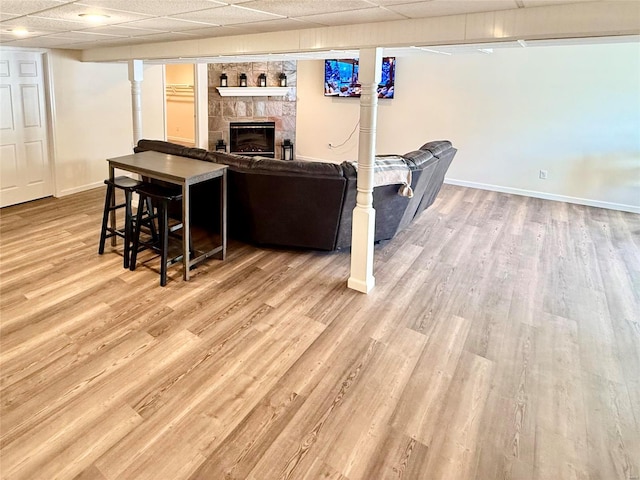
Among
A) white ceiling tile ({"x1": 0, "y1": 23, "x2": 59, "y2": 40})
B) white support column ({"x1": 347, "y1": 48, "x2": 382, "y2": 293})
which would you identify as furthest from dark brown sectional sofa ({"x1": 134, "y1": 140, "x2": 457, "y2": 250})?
white ceiling tile ({"x1": 0, "y1": 23, "x2": 59, "y2": 40})

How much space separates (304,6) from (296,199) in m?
1.75

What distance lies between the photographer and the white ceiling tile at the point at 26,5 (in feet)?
7.52

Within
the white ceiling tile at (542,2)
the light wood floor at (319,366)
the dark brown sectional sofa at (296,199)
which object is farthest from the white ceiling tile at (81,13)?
the white ceiling tile at (542,2)

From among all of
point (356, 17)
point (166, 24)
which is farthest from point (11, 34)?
point (356, 17)

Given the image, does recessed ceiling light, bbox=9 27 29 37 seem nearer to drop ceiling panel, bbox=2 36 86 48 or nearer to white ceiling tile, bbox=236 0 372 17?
drop ceiling panel, bbox=2 36 86 48

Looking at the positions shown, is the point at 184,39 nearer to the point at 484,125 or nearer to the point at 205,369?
the point at 205,369

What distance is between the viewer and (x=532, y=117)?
20.4 ft

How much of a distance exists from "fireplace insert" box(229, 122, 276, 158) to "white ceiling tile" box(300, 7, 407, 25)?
5.88 meters

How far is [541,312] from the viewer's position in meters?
3.27

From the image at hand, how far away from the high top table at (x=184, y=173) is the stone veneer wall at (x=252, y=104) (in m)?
4.46

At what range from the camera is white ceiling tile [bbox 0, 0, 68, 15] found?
7.52 feet

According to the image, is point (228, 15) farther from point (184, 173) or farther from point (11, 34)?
point (11, 34)

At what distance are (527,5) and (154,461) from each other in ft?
9.39

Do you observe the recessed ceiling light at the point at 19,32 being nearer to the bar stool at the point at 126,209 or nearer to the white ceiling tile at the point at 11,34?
the white ceiling tile at the point at 11,34
